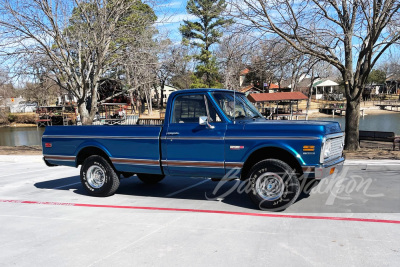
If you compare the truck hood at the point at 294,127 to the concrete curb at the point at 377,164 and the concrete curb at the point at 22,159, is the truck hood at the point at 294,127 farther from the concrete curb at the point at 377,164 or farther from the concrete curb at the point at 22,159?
the concrete curb at the point at 22,159

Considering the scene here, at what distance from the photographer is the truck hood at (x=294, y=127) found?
564 cm

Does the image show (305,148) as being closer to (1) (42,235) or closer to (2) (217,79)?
(1) (42,235)

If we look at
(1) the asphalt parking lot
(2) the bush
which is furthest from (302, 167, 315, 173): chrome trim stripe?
(2) the bush

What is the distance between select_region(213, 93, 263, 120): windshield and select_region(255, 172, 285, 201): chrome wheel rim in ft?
4.04

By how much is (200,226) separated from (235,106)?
2408mm

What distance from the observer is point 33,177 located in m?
10.4

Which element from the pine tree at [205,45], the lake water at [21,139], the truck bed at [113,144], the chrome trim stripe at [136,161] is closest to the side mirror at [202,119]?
the truck bed at [113,144]

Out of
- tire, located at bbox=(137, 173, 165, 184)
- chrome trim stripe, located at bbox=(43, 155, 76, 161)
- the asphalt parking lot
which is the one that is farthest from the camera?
tire, located at bbox=(137, 173, 165, 184)

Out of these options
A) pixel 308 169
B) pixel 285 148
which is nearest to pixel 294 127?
pixel 285 148

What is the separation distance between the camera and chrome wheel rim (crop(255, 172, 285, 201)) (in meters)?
5.98

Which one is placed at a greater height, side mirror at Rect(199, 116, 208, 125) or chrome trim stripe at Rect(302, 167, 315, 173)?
side mirror at Rect(199, 116, 208, 125)

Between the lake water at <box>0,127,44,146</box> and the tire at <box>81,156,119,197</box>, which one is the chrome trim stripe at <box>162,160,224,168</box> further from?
the lake water at <box>0,127,44,146</box>

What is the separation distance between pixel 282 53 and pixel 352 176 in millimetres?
6444

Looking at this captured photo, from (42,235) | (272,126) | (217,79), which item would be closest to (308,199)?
(272,126)
